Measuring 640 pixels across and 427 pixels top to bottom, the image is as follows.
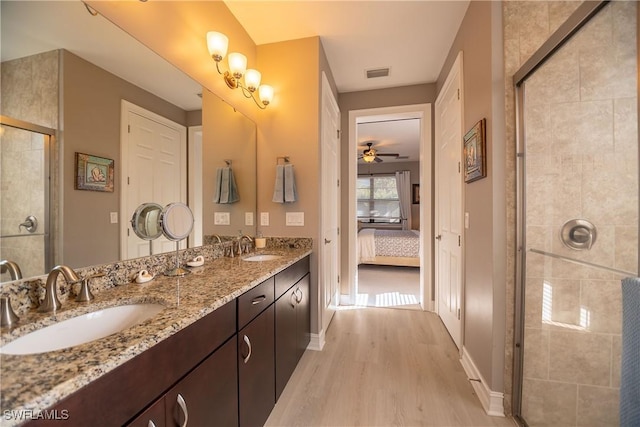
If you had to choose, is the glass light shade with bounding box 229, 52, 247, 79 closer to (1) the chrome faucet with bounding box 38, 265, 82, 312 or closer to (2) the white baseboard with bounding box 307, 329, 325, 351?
(1) the chrome faucet with bounding box 38, 265, 82, 312

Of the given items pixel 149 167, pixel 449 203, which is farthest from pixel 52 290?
pixel 449 203

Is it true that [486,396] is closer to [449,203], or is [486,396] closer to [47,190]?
[449,203]

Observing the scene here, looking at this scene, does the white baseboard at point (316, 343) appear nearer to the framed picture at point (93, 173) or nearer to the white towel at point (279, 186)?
the white towel at point (279, 186)

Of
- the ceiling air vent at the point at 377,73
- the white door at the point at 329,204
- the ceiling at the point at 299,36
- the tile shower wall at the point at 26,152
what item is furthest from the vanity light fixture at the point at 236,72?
the ceiling air vent at the point at 377,73

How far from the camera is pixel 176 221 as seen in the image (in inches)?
52.0

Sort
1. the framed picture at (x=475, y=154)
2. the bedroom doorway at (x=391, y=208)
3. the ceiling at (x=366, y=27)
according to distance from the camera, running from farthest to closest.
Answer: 1. the bedroom doorway at (x=391, y=208)
2. the ceiling at (x=366, y=27)
3. the framed picture at (x=475, y=154)

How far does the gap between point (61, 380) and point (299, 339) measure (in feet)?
5.13

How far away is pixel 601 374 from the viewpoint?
127cm

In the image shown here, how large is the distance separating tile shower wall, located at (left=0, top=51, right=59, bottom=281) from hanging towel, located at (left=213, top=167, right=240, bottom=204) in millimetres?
988

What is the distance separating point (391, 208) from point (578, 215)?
617 cm

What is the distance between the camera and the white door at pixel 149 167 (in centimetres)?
114

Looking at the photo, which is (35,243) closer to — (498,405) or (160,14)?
(160,14)

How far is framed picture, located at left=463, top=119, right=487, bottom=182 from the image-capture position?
1546 mm

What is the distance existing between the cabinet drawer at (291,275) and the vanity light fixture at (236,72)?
138 cm
